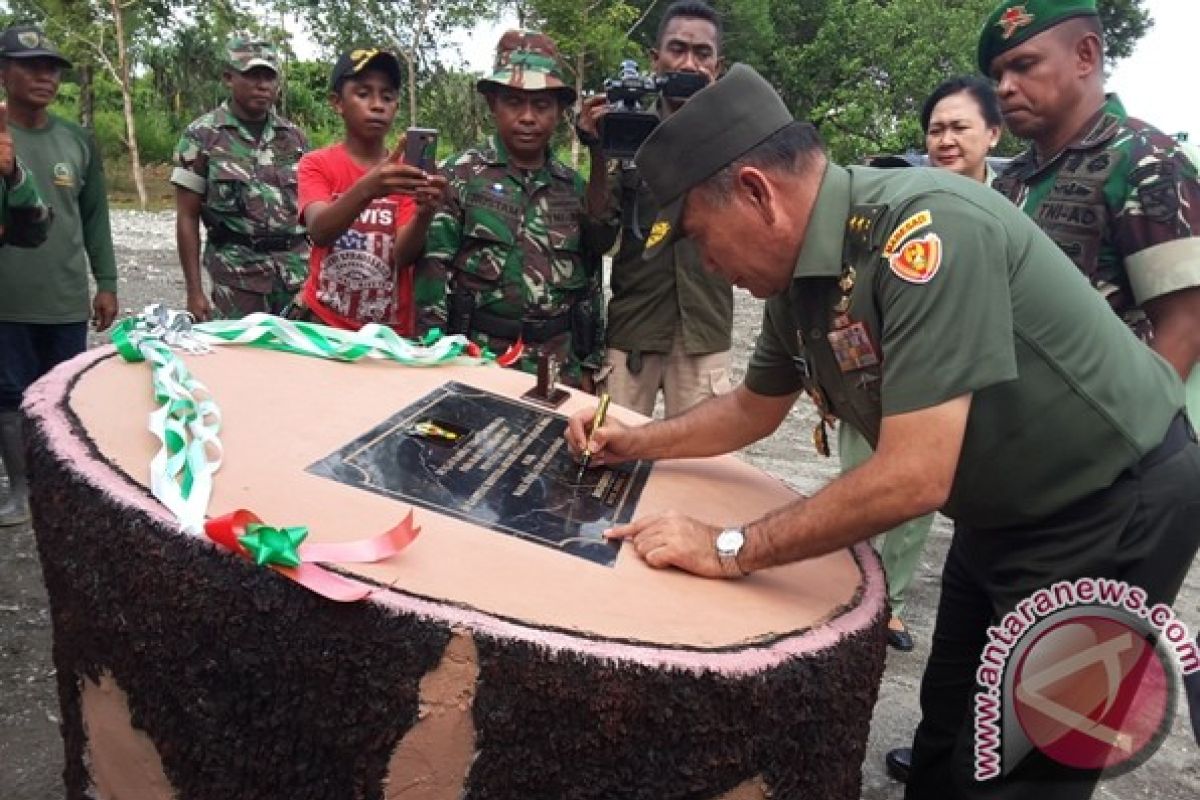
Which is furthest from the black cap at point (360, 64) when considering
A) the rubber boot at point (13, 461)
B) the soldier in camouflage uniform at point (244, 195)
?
the rubber boot at point (13, 461)

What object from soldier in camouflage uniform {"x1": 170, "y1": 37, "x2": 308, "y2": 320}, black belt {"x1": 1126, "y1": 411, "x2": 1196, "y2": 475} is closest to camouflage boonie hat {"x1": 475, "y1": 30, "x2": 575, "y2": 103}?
soldier in camouflage uniform {"x1": 170, "y1": 37, "x2": 308, "y2": 320}

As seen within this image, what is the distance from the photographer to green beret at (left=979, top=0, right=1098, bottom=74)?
7.29ft

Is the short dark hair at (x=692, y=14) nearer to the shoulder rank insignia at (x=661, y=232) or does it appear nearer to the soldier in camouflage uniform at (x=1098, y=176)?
the soldier in camouflage uniform at (x=1098, y=176)

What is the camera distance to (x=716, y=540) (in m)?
1.48

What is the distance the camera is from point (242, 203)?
144 inches

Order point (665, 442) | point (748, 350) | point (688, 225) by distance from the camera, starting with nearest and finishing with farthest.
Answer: point (688, 225)
point (665, 442)
point (748, 350)

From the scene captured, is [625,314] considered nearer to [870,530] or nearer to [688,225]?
[688,225]

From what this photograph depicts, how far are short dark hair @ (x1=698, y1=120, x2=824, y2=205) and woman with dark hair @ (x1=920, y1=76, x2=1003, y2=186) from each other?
6.54ft

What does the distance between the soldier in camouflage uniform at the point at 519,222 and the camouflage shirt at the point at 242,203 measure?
100 centimetres

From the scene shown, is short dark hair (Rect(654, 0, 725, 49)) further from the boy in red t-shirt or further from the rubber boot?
the rubber boot

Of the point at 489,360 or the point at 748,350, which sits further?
the point at 748,350

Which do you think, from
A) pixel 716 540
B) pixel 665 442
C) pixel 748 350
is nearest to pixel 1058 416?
pixel 716 540

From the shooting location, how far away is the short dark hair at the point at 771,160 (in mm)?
1499

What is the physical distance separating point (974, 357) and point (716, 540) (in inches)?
18.4
